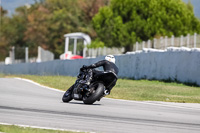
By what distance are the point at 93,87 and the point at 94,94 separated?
28cm

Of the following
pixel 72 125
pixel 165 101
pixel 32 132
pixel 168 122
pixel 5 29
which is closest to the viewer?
pixel 32 132

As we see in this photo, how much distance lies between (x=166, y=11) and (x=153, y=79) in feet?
109

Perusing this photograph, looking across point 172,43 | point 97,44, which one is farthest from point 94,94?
point 97,44

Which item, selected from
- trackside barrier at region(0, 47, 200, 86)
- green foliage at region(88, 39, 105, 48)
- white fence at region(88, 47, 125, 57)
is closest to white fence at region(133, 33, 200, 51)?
white fence at region(88, 47, 125, 57)

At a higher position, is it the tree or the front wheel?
the tree

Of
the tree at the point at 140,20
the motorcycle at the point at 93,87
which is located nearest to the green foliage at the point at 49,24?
the tree at the point at 140,20

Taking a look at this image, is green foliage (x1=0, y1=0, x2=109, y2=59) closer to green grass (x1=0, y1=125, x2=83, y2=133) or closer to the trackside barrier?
the trackside barrier

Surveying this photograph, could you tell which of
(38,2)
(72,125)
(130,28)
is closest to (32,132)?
(72,125)

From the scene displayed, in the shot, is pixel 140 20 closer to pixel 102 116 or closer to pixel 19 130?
pixel 102 116

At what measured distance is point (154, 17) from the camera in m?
58.3

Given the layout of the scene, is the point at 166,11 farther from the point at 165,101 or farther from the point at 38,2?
the point at 38,2

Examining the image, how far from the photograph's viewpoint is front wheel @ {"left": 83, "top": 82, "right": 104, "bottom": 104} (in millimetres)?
13516

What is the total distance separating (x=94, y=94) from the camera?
13.5 meters

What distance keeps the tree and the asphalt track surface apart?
43529 millimetres
